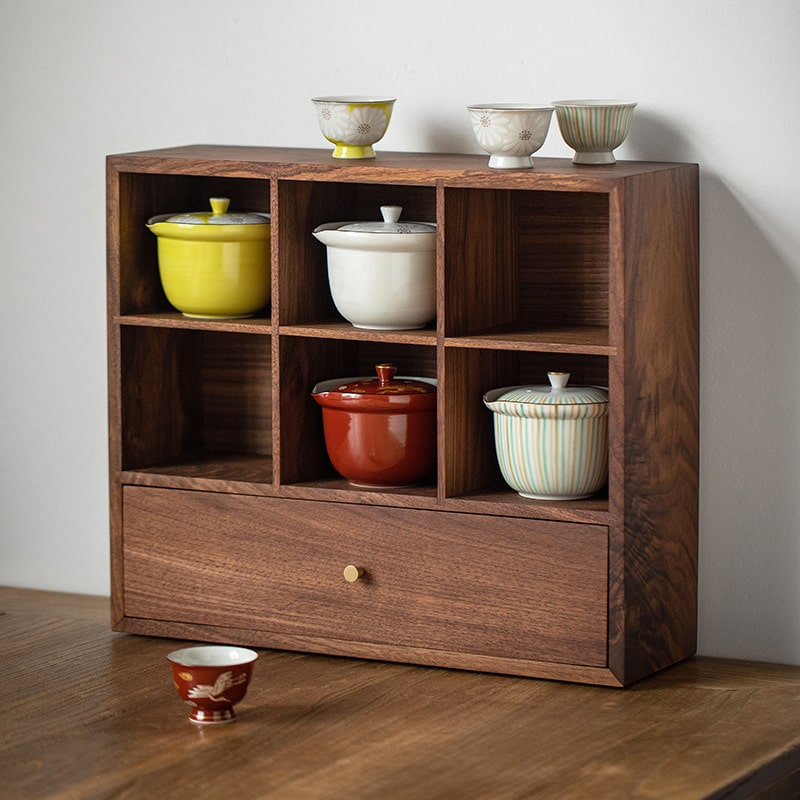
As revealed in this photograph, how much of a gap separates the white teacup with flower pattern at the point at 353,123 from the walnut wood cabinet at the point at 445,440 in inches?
1.6

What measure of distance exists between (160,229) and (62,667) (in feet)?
2.08

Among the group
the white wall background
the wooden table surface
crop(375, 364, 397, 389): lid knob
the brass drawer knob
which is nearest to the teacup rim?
the wooden table surface

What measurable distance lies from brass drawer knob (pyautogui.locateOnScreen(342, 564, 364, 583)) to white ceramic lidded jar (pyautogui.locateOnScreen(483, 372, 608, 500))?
10.0 inches

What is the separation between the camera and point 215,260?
231cm

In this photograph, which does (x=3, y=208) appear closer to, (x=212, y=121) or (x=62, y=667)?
(x=212, y=121)

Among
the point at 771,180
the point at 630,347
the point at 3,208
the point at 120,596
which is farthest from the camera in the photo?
the point at 3,208

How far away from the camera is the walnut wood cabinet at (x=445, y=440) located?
212cm

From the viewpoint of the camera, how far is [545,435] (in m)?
2.15

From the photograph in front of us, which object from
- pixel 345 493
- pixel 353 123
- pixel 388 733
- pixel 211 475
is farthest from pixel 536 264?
pixel 388 733

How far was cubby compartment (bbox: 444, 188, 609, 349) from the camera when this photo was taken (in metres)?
2.22

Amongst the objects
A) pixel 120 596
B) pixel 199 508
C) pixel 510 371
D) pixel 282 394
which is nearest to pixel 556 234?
pixel 510 371

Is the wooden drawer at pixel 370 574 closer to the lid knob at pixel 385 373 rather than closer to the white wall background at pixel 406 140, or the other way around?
the lid knob at pixel 385 373

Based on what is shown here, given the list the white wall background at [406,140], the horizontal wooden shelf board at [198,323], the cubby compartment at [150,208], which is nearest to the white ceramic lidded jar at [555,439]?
the white wall background at [406,140]

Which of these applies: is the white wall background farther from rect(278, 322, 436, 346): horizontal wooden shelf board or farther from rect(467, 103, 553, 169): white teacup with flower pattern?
rect(278, 322, 436, 346): horizontal wooden shelf board
